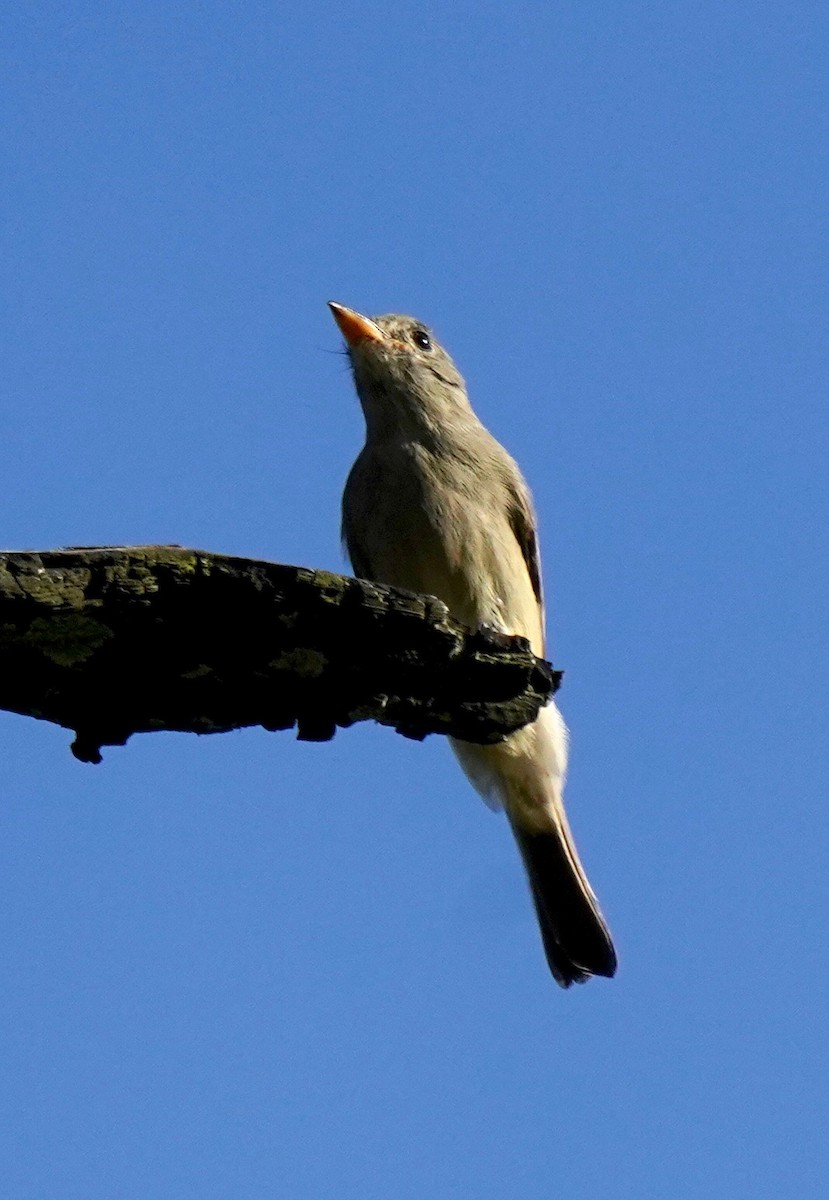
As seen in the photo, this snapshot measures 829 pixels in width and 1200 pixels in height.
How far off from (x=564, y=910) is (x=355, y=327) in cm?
327

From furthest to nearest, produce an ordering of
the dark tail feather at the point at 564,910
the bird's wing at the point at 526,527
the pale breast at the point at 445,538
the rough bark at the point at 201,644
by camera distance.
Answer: the bird's wing at the point at 526,527 → the dark tail feather at the point at 564,910 → the pale breast at the point at 445,538 → the rough bark at the point at 201,644

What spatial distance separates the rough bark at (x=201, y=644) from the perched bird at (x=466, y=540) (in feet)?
14.0

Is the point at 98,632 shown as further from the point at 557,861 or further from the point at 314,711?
the point at 557,861

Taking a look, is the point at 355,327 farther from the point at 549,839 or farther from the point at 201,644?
the point at 201,644

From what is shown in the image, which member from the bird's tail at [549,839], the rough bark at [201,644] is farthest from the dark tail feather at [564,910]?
the rough bark at [201,644]

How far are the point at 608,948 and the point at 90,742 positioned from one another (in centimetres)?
561

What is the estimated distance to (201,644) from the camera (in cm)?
221

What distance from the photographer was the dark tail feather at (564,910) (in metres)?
7.39

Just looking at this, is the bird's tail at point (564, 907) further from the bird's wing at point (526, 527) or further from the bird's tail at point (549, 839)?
the bird's wing at point (526, 527)

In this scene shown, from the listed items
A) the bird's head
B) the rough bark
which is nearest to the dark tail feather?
the bird's head

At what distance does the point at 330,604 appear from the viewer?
222cm

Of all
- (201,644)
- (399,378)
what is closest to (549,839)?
(399,378)

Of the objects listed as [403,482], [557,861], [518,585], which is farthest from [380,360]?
[557,861]

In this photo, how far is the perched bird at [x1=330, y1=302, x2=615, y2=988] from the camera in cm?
686
